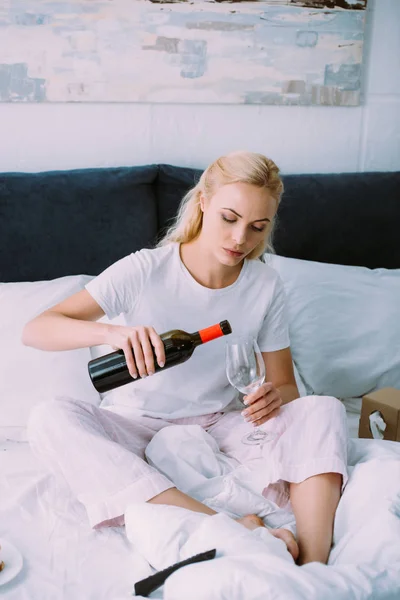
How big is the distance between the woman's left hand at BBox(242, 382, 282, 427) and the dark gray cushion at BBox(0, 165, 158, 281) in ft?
3.30

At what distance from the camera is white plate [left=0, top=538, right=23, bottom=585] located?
1417mm

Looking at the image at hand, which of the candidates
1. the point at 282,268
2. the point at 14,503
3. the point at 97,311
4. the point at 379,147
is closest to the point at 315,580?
the point at 14,503

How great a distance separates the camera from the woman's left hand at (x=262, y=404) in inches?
67.1

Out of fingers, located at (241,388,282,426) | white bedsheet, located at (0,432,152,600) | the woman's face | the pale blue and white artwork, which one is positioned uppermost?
the pale blue and white artwork

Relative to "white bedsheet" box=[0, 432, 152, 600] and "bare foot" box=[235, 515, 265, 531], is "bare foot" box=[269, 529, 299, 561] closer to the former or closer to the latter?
"bare foot" box=[235, 515, 265, 531]

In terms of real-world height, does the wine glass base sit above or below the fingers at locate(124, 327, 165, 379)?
below

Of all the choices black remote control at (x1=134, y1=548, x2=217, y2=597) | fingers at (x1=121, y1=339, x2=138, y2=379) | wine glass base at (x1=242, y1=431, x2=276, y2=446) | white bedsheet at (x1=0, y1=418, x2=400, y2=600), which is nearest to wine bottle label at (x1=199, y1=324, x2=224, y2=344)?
fingers at (x1=121, y1=339, x2=138, y2=379)

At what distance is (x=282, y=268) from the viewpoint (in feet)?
8.33

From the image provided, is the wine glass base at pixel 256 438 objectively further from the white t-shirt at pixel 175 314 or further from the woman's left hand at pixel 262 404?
the white t-shirt at pixel 175 314

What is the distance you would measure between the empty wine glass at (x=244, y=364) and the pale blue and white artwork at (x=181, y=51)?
1346 millimetres

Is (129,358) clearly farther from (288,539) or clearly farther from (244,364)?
(288,539)

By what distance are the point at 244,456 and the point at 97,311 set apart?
534 millimetres

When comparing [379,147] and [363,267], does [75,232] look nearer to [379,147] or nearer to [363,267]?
[363,267]

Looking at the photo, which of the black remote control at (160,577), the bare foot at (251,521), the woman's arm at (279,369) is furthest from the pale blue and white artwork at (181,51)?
the black remote control at (160,577)
